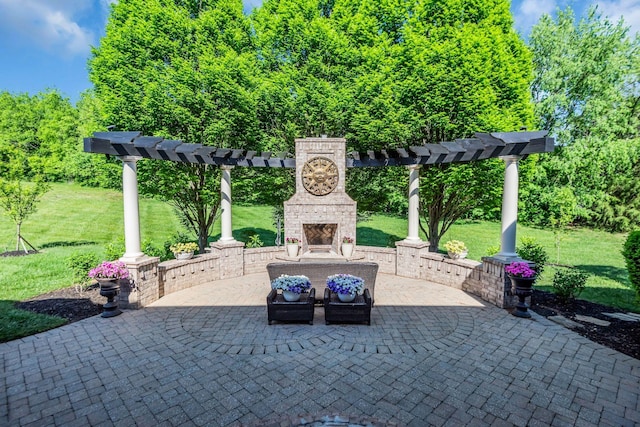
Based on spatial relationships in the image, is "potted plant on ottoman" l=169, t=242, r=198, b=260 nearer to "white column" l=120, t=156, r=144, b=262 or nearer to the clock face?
"white column" l=120, t=156, r=144, b=262

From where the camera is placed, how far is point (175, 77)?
11.2m

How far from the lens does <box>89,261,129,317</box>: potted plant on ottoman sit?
21.1 ft

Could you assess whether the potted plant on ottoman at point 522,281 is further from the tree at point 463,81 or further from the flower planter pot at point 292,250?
the flower planter pot at point 292,250

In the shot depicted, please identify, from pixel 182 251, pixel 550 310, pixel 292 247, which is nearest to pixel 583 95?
pixel 550 310

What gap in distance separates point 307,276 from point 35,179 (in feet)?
44.1

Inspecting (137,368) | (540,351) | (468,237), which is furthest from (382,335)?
(468,237)

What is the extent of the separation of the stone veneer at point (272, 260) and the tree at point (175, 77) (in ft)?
12.4

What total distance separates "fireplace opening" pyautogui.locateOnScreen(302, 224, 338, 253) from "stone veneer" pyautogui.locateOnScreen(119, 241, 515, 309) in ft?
3.80

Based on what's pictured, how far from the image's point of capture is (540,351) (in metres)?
5.12

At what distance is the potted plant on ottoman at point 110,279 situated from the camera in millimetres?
6446

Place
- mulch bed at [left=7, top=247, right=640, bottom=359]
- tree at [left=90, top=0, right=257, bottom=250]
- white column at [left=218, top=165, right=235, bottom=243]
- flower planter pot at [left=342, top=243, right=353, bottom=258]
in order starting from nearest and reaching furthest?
1. mulch bed at [left=7, top=247, right=640, bottom=359]
2. white column at [left=218, top=165, right=235, bottom=243]
3. flower planter pot at [left=342, top=243, right=353, bottom=258]
4. tree at [left=90, top=0, right=257, bottom=250]

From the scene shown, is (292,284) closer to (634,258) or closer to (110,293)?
(110,293)

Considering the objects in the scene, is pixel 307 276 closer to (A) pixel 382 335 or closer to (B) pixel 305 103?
(A) pixel 382 335

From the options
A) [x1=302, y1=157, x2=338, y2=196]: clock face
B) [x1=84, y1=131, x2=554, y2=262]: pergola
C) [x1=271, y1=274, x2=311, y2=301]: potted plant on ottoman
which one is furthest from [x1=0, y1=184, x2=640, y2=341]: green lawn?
[x1=302, y1=157, x2=338, y2=196]: clock face
